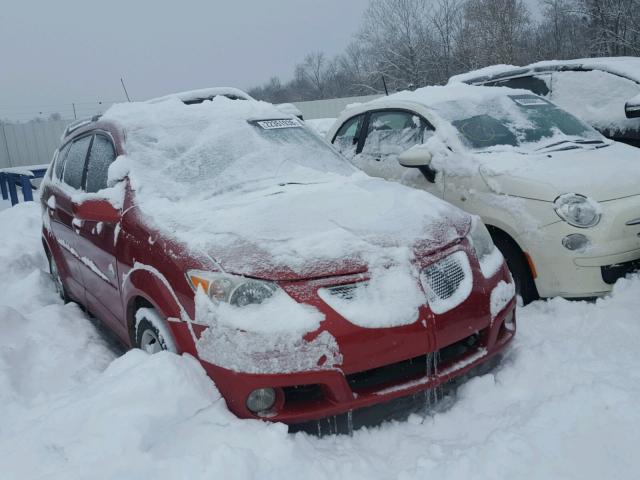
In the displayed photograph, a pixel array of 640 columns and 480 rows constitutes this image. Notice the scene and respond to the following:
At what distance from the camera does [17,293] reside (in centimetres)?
483

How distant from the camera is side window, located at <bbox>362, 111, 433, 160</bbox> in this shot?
4766 mm

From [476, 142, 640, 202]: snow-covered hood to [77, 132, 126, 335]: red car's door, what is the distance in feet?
8.67

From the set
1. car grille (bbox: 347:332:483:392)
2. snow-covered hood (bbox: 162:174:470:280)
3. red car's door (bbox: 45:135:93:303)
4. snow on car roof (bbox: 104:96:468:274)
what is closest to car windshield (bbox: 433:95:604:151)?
snow on car roof (bbox: 104:96:468:274)

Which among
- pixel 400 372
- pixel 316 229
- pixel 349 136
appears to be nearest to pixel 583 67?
pixel 349 136

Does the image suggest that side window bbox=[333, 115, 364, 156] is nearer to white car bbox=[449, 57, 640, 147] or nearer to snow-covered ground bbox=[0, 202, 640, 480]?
white car bbox=[449, 57, 640, 147]

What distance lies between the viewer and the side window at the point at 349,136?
18.0 feet

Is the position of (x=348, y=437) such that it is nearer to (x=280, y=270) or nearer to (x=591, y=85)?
(x=280, y=270)

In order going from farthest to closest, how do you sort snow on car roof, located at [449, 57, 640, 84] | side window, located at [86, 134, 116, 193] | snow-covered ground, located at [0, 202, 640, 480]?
snow on car roof, located at [449, 57, 640, 84] → side window, located at [86, 134, 116, 193] → snow-covered ground, located at [0, 202, 640, 480]

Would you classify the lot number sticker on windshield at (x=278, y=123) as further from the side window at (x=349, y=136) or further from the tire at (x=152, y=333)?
the tire at (x=152, y=333)

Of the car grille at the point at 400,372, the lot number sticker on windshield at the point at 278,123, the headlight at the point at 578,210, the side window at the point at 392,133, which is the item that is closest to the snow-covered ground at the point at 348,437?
the car grille at the point at 400,372

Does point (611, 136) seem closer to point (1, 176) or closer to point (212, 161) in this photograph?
point (212, 161)

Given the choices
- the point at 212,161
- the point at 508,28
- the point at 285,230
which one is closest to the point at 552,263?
the point at 285,230

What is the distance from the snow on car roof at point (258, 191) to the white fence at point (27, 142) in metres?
20.0

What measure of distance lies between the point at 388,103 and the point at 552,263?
2.29 m
